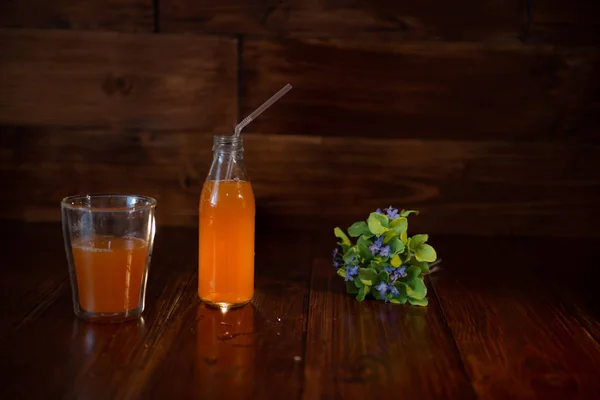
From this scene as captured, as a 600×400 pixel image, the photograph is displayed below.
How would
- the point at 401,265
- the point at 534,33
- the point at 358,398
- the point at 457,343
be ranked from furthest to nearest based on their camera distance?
the point at 534,33 → the point at 401,265 → the point at 457,343 → the point at 358,398

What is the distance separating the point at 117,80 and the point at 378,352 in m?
1.04

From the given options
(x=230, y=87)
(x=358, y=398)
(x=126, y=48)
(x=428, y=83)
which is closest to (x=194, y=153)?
(x=230, y=87)

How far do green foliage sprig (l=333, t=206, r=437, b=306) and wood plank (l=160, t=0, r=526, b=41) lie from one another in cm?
67

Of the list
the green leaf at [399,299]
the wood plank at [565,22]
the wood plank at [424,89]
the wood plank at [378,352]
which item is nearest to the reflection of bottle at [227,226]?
the wood plank at [378,352]

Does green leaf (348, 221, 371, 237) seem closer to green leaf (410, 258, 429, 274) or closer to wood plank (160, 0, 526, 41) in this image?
green leaf (410, 258, 429, 274)

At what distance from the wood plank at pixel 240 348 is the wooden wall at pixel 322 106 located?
1.73 feet

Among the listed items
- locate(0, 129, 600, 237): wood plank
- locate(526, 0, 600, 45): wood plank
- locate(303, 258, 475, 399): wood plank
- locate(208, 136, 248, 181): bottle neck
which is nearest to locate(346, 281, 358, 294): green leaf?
locate(303, 258, 475, 399): wood plank

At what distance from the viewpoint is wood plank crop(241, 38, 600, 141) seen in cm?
169

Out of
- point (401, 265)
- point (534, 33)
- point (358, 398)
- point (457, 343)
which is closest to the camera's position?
point (358, 398)

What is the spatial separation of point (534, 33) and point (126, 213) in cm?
109

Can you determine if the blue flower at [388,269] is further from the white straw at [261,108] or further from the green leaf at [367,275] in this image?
the white straw at [261,108]

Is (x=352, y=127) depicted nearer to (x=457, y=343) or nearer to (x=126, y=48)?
(x=126, y=48)

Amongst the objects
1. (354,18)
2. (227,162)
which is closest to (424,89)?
(354,18)

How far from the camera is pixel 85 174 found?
5.77 ft
